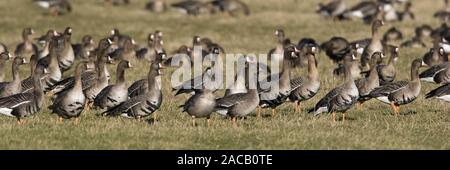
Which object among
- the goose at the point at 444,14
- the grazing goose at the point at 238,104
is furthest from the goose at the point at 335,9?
the grazing goose at the point at 238,104

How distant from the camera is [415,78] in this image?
22922 millimetres

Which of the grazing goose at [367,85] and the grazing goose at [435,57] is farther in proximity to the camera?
the grazing goose at [435,57]

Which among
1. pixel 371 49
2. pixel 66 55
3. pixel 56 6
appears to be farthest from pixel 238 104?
pixel 56 6

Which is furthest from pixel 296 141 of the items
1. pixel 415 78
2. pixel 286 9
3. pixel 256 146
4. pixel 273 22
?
pixel 286 9

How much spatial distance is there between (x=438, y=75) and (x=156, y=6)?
92.1ft

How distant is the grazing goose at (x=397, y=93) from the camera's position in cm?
2245

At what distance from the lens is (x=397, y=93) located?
22.5 meters

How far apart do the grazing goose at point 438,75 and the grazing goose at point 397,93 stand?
3689 millimetres

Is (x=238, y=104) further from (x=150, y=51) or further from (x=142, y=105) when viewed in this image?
(x=150, y=51)

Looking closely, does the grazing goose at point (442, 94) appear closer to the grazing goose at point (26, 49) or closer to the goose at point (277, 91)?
the goose at point (277, 91)

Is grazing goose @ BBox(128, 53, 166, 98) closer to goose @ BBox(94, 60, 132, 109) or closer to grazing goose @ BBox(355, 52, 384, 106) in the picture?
goose @ BBox(94, 60, 132, 109)

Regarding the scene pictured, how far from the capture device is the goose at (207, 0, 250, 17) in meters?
50.9
